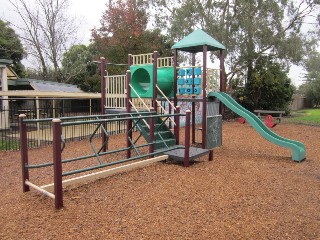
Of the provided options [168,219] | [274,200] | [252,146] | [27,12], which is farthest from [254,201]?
[27,12]

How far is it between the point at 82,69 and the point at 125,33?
6.17 metres

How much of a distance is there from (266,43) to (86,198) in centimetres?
1555

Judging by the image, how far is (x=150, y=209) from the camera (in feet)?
12.4

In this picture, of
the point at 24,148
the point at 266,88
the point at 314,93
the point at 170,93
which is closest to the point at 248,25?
Answer: the point at 266,88

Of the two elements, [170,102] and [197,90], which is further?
[197,90]

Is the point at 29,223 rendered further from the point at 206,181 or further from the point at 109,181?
the point at 206,181

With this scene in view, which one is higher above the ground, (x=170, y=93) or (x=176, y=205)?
(x=170, y=93)

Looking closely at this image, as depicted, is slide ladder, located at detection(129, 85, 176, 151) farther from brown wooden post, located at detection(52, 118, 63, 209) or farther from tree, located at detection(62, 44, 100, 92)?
tree, located at detection(62, 44, 100, 92)

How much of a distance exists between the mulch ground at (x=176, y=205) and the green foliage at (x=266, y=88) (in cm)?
1299

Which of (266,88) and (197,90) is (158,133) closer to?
(197,90)

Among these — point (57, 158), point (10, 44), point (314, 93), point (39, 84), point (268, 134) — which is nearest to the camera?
point (57, 158)

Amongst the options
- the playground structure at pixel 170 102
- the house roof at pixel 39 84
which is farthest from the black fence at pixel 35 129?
the playground structure at pixel 170 102

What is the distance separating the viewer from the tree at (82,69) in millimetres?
21278

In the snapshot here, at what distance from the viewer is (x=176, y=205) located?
155 inches
